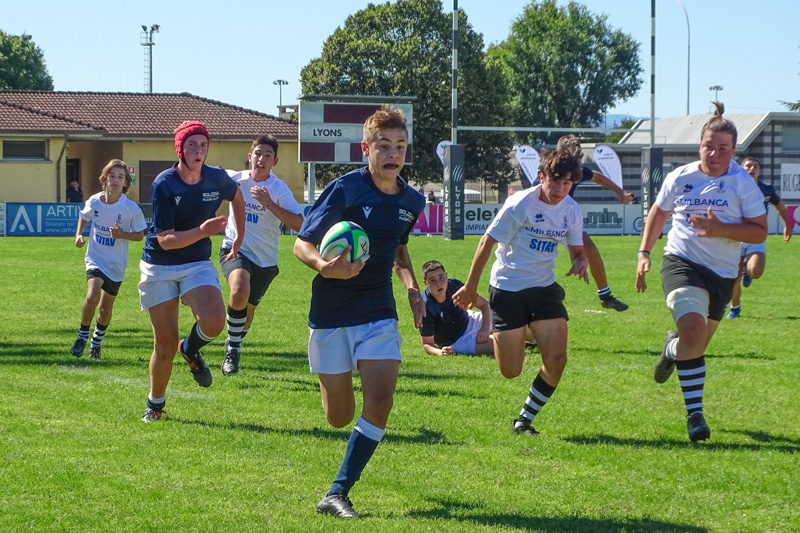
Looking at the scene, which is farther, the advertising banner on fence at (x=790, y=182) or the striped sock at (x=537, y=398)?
the advertising banner on fence at (x=790, y=182)

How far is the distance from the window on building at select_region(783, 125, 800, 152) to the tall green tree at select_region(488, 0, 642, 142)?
21.6m

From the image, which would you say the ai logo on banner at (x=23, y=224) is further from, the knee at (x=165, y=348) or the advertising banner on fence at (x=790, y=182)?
the advertising banner on fence at (x=790, y=182)

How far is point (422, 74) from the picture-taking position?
58000 mm

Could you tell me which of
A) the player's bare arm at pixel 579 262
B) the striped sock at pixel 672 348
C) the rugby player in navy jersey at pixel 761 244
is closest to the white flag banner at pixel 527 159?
the rugby player in navy jersey at pixel 761 244

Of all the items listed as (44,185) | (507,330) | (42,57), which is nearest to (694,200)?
(507,330)

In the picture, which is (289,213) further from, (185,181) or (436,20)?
(436,20)

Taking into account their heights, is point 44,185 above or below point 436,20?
below

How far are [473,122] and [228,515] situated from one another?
5458 centimetres

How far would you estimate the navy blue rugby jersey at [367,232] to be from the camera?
5422mm

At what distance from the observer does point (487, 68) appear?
197ft

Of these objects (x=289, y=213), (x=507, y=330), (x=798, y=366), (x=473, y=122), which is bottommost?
(x=798, y=366)

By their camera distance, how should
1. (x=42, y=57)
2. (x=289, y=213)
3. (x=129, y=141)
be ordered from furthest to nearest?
(x=42, y=57), (x=129, y=141), (x=289, y=213)

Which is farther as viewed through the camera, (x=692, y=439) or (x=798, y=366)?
(x=798, y=366)

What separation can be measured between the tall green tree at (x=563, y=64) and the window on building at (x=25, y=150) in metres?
41.0
